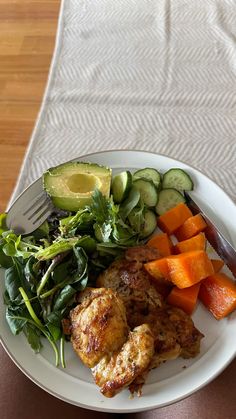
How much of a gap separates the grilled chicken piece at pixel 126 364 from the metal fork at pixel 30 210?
0.37m

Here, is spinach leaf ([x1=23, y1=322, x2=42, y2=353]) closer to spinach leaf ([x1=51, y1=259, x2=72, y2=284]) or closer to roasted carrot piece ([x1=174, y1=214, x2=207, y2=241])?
spinach leaf ([x1=51, y1=259, x2=72, y2=284])

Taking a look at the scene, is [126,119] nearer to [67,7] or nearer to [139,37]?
[139,37]

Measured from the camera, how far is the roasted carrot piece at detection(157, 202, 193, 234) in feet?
3.76

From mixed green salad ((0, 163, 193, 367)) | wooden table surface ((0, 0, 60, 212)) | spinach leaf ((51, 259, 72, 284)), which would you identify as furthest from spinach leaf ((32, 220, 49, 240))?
wooden table surface ((0, 0, 60, 212))

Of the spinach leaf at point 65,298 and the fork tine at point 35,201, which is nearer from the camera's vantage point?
the spinach leaf at point 65,298

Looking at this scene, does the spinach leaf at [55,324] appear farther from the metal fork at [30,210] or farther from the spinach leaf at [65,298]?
the metal fork at [30,210]

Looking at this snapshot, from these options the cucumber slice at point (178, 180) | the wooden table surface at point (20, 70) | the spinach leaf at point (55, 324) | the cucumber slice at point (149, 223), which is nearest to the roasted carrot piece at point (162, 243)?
the cucumber slice at point (149, 223)

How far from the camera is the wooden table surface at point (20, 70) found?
1424mm

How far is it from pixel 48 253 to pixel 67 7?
3.43ft

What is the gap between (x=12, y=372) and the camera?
1049 mm

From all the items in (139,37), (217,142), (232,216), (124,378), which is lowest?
(124,378)

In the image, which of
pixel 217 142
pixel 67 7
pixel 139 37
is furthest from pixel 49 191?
pixel 67 7

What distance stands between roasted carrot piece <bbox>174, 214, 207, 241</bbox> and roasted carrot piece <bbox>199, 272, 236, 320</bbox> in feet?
0.37

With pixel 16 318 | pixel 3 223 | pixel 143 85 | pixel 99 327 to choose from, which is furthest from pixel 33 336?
pixel 143 85
